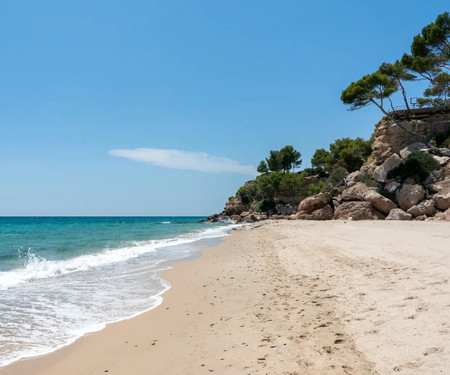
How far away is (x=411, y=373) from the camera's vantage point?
3195 mm

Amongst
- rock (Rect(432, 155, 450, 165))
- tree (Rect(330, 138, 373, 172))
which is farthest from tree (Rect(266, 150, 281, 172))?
rock (Rect(432, 155, 450, 165))

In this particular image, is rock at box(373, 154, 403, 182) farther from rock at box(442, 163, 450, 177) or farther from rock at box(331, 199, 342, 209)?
rock at box(331, 199, 342, 209)

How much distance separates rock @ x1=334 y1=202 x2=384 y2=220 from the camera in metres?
26.0

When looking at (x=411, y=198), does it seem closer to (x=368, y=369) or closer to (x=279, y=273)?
(x=279, y=273)

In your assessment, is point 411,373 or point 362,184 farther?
point 362,184

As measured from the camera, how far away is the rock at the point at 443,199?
867 inches

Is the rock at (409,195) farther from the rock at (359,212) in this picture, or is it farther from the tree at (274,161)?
the tree at (274,161)

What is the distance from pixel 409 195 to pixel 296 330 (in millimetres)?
24075

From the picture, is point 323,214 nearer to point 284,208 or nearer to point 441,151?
point 441,151

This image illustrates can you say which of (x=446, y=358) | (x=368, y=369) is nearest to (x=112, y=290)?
(x=368, y=369)

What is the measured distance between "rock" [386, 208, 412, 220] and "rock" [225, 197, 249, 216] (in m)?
56.7

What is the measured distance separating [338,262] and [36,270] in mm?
11437

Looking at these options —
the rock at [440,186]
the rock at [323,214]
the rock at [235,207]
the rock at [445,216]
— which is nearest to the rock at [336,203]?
the rock at [323,214]

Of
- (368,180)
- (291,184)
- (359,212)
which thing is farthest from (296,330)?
(291,184)
